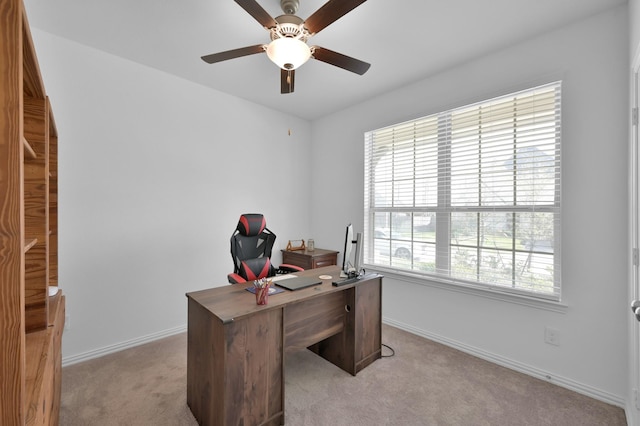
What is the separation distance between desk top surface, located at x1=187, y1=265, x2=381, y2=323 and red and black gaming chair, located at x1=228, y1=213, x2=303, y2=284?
48 cm

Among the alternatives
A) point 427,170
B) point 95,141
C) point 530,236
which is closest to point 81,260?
point 95,141

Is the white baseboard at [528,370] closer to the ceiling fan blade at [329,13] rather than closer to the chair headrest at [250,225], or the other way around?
the chair headrest at [250,225]

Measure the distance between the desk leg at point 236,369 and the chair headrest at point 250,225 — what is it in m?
1.05

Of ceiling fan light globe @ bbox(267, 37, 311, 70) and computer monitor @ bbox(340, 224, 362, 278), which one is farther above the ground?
ceiling fan light globe @ bbox(267, 37, 311, 70)

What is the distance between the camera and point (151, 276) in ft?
9.49

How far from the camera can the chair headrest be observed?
2762mm

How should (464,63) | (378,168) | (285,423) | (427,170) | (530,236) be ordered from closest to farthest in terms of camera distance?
1. (285,423)
2. (530,236)
3. (464,63)
4. (427,170)
5. (378,168)

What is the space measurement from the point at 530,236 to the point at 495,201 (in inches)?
15.5

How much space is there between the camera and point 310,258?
3648mm

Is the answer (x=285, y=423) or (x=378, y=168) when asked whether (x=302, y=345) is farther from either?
(x=378, y=168)

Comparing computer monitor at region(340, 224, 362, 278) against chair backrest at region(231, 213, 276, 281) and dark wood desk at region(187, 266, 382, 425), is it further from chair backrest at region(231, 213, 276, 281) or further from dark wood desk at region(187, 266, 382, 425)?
chair backrest at region(231, 213, 276, 281)

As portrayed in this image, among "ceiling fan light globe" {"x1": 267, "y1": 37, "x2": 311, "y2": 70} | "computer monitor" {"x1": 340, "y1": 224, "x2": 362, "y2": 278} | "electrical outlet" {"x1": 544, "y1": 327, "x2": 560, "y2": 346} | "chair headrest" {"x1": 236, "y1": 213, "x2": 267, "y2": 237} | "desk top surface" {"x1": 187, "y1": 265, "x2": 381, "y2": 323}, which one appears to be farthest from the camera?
"chair headrest" {"x1": 236, "y1": 213, "x2": 267, "y2": 237}

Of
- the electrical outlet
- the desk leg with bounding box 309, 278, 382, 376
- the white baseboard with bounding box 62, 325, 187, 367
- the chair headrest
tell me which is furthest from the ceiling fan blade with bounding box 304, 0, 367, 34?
the white baseboard with bounding box 62, 325, 187, 367

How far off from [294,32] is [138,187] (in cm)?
214
